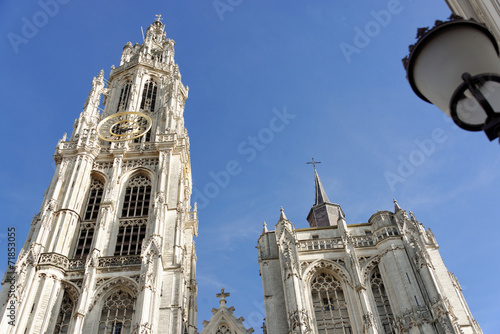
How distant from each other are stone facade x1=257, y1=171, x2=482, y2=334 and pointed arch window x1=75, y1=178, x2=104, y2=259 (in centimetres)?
1140

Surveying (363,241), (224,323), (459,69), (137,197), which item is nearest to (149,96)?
(137,197)

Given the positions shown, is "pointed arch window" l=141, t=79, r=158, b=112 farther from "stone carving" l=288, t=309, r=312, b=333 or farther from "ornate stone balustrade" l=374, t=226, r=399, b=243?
"stone carving" l=288, t=309, r=312, b=333

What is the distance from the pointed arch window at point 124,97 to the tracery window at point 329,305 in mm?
24868

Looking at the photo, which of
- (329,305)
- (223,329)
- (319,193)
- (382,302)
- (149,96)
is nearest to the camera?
(382,302)

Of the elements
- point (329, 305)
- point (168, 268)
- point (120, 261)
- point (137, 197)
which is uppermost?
point (137, 197)

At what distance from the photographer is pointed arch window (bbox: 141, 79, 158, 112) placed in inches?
1673

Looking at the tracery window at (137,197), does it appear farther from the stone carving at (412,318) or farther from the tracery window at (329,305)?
the stone carving at (412,318)

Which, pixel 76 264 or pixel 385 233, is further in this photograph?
pixel 76 264

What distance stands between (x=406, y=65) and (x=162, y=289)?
950 inches

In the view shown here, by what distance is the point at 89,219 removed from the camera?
31.4 m

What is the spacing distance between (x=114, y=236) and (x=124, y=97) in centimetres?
1766

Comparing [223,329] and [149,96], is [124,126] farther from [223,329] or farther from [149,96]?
[223,329]

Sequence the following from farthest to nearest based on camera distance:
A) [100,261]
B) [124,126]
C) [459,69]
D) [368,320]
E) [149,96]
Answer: [149,96] < [124,126] < [100,261] < [368,320] < [459,69]

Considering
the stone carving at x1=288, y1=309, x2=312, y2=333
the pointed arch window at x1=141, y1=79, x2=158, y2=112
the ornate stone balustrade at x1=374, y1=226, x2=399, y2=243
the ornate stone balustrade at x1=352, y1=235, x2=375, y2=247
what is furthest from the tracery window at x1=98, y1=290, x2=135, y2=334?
the pointed arch window at x1=141, y1=79, x2=158, y2=112
